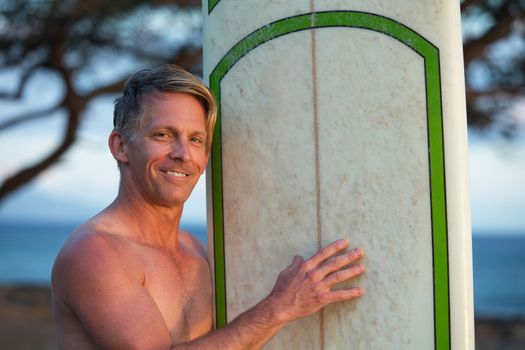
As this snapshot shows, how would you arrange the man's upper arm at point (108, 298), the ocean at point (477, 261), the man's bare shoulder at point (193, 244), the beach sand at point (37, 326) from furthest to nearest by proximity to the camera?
the ocean at point (477, 261)
the beach sand at point (37, 326)
the man's bare shoulder at point (193, 244)
the man's upper arm at point (108, 298)

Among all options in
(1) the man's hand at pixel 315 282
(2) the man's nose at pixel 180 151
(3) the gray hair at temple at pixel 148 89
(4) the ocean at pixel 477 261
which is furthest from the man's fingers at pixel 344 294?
(4) the ocean at pixel 477 261

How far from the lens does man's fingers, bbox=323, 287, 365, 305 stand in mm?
2049

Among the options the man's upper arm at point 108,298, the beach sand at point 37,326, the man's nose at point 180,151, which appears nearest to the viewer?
the man's upper arm at point 108,298

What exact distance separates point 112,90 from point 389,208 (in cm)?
483

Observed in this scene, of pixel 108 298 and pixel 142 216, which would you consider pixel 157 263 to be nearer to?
pixel 142 216

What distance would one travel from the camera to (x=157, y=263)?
2.22m

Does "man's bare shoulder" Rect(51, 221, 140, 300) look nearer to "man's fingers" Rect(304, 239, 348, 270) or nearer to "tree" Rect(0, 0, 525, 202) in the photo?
"man's fingers" Rect(304, 239, 348, 270)

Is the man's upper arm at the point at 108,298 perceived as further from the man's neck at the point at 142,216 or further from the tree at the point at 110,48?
the tree at the point at 110,48

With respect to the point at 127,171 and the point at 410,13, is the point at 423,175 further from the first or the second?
the point at 127,171

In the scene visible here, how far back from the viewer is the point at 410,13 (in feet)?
6.82

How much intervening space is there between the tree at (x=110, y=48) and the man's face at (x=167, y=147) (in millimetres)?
4021

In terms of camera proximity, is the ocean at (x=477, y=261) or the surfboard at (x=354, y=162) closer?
the surfboard at (x=354, y=162)

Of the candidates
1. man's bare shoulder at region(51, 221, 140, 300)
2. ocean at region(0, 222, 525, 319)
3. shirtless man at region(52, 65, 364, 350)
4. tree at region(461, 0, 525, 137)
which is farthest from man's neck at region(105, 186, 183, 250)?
ocean at region(0, 222, 525, 319)

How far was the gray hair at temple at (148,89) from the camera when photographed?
2.18 metres
